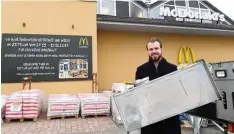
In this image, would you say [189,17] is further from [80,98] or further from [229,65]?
[229,65]

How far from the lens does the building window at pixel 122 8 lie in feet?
51.6

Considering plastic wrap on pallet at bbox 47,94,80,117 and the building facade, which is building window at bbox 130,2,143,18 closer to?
the building facade

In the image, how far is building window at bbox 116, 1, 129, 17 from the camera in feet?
51.6

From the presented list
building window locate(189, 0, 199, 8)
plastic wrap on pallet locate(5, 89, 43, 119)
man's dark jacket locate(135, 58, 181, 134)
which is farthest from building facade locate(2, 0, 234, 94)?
man's dark jacket locate(135, 58, 181, 134)

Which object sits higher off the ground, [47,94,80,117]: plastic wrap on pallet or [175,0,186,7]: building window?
[175,0,186,7]: building window

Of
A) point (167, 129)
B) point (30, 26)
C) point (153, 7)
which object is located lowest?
point (167, 129)

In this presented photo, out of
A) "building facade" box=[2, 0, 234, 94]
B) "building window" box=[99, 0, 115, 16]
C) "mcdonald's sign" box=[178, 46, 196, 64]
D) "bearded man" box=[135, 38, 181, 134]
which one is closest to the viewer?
"bearded man" box=[135, 38, 181, 134]

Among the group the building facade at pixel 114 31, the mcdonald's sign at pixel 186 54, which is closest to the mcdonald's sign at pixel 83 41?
the building facade at pixel 114 31

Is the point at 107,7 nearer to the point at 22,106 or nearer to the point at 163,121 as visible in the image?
the point at 22,106

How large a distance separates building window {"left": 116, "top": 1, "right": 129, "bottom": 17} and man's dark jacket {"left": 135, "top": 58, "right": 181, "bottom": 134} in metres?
13.4

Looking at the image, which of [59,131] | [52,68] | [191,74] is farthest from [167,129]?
[52,68]

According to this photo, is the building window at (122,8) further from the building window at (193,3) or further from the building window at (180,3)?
the building window at (193,3)

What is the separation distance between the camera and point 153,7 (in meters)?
18.0

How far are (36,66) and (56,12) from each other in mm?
2455
